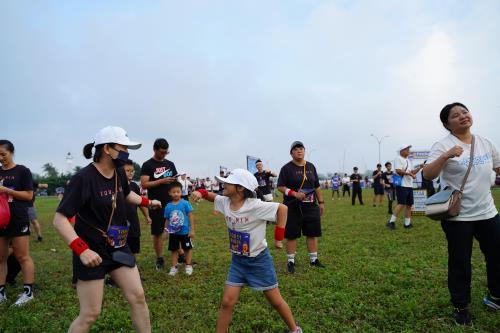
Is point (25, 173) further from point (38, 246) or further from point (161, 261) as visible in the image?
point (38, 246)

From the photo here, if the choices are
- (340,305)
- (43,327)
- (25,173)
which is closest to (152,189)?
(25,173)

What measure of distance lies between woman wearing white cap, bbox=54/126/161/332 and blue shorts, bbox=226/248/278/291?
897 millimetres

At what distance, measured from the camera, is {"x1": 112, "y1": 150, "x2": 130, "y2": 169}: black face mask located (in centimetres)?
316

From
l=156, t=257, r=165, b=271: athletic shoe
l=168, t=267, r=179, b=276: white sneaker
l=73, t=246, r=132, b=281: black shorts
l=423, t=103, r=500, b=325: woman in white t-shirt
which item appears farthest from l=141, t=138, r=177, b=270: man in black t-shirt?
l=423, t=103, r=500, b=325: woman in white t-shirt

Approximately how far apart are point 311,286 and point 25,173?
4.34 metres

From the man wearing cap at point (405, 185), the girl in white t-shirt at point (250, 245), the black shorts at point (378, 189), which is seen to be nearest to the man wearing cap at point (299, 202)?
the girl in white t-shirt at point (250, 245)

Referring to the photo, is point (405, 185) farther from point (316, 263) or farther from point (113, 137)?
point (113, 137)

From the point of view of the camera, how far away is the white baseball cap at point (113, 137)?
10.1ft

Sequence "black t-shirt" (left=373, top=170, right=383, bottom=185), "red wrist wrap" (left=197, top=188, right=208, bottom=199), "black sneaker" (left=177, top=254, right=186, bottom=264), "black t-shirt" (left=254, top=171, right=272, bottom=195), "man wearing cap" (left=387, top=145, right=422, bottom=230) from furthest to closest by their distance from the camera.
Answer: "black t-shirt" (left=373, top=170, right=383, bottom=185), "black t-shirt" (left=254, top=171, right=272, bottom=195), "man wearing cap" (left=387, top=145, right=422, bottom=230), "black sneaker" (left=177, top=254, right=186, bottom=264), "red wrist wrap" (left=197, top=188, right=208, bottom=199)

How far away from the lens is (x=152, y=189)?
620cm

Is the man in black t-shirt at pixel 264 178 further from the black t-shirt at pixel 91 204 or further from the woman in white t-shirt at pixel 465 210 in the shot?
the black t-shirt at pixel 91 204

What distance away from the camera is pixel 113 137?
3.11 meters

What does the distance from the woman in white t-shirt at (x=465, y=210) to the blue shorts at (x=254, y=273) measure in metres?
1.91

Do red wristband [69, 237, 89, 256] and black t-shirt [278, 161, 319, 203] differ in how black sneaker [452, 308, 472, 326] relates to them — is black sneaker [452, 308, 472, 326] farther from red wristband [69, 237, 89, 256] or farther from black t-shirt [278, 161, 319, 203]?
red wristband [69, 237, 89, 256]
